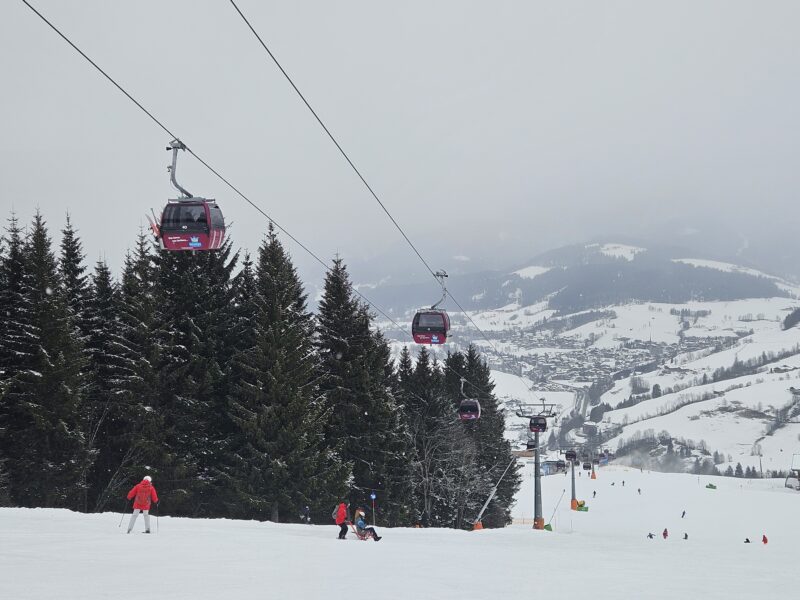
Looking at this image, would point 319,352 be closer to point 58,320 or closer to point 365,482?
point 365,482

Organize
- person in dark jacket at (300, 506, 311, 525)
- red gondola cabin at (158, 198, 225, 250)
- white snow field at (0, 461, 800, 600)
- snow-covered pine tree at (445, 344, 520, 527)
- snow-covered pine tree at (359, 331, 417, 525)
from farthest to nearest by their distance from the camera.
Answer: snow-covered pine tree at (445, 344, 520, 527)
snow-covered pine tree at (359, 331, 417, 525)
person in dark jacket at (300, 506, 311, 525)
red gondola cabin at (158, 198, 225, 250)
white snow field at (0, 461, 800, 600)

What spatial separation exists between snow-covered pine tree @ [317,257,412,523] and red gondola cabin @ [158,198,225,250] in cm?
2058

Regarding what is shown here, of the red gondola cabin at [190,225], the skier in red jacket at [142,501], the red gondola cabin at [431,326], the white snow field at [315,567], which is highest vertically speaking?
the red gondola cabin at [431,326]

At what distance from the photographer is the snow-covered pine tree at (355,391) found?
4241cm

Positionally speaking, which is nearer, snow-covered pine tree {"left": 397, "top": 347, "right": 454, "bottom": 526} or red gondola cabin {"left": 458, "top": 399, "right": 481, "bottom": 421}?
red gondola cabin {"left": 458, "top": 399, "right": 481, "bottom": 421}

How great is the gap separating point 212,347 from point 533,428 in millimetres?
26543

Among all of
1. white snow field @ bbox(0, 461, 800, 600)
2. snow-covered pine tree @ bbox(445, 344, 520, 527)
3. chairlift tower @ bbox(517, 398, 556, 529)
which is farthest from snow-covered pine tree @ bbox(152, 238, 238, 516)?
snow-covered pine tree @ bbox(445, 344, 520, 527)

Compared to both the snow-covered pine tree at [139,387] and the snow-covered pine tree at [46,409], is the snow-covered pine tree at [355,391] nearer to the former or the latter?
the snow-covered pine tree at [139,387]

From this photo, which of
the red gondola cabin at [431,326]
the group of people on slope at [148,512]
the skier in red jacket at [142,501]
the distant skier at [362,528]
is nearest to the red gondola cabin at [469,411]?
the red gondola cabin at [431,326]

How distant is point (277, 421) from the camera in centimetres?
3509

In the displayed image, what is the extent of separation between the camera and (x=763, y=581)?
21.4 m

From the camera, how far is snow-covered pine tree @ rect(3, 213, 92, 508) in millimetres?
32531

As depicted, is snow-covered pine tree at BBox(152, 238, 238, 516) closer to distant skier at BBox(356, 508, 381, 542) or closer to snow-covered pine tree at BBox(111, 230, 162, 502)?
snow-covered pine tree at BBox(111, 230, 162, 502)

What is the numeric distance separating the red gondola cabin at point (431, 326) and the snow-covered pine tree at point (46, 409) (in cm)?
1626
